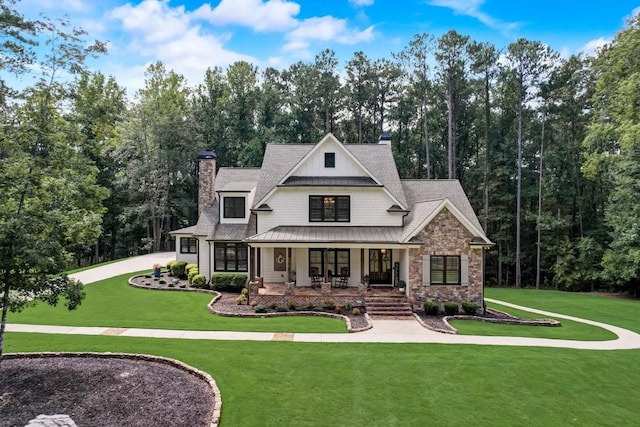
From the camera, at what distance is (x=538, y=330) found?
52.8ft

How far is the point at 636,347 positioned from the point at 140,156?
41.3m

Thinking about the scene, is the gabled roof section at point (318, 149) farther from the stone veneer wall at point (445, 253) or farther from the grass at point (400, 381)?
the grass at point (400, 381)

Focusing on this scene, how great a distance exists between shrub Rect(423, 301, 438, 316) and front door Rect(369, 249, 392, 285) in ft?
12.7

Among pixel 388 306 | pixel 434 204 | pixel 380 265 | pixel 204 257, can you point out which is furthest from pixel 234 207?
pixel 434 204

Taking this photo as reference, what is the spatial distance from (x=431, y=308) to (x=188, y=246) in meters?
16.7

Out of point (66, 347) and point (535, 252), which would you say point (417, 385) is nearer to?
point (66, 347)

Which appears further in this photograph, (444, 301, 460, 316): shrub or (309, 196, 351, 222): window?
(309, 196, 351, 222): window

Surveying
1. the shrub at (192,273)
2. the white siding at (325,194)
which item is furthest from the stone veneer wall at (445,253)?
the shrub at (192,273)

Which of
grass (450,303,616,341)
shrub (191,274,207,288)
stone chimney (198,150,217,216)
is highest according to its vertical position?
stone chimney (198,150,217,216)

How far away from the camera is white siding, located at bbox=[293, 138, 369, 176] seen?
2250 centimetres

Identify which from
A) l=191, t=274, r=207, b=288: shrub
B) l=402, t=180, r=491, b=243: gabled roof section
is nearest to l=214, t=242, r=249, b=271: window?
l=191, t=274, r=207, b=288: shrub

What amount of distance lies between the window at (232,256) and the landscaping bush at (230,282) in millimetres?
970

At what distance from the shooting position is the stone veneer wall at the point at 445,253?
1872cm

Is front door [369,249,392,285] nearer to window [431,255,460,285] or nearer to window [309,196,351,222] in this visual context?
window [309,196,351,222]
